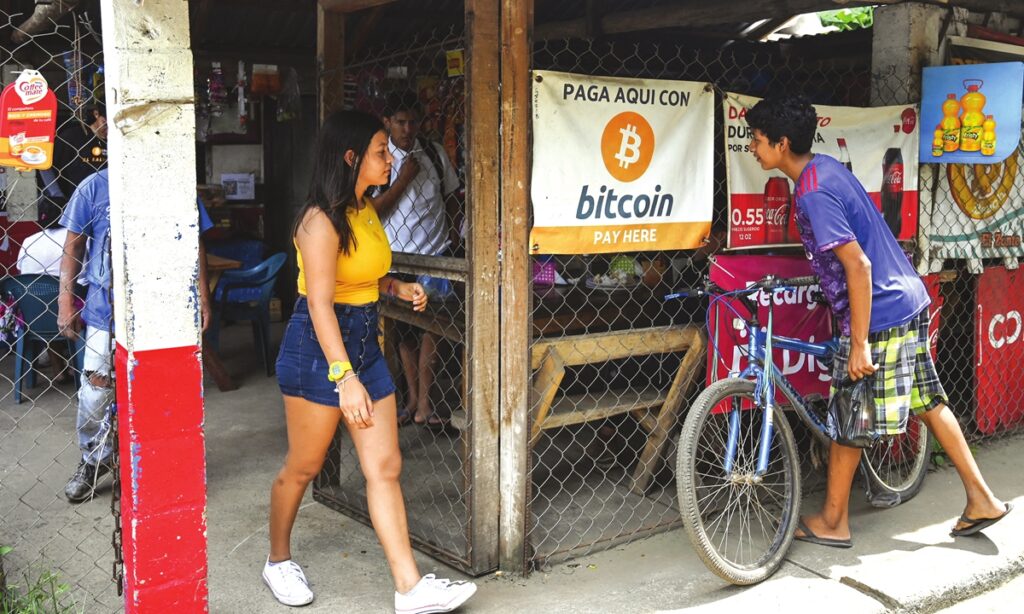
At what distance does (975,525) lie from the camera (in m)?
4.22

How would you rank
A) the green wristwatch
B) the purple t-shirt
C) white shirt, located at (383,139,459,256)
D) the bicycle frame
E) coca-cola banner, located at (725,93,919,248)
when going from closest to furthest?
the green wristwatch → the purple t-shirt → the bicycle frame → coca-cola banner, located at (725,93,919,248) → white shirt, located at (383,139,459,256)

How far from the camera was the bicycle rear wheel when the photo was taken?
4625 millimetres

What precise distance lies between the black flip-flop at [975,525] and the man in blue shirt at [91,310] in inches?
142

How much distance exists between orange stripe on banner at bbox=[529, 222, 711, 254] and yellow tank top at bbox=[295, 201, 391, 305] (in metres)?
0.60

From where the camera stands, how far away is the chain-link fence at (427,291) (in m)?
4.22

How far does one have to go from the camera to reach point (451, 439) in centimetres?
573

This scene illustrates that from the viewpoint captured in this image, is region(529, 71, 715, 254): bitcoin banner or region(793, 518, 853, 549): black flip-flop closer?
region(529, 71, 715, 254): bitcoin banner

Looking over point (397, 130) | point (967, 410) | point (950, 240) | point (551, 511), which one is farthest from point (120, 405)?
point (967, 410)

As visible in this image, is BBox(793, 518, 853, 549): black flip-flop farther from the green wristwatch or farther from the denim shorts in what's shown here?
the green wristwatch

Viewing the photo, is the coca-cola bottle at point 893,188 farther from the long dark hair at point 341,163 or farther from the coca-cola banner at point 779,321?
the long dark hair at point 341,163

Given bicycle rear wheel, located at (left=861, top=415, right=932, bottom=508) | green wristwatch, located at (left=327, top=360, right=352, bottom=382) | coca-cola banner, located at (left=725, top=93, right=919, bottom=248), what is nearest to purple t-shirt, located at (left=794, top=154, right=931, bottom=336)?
coca-cola banner, located at (left=725, top=93, right=919, bottom=248)

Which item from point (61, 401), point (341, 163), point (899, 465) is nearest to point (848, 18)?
point (899, 465)

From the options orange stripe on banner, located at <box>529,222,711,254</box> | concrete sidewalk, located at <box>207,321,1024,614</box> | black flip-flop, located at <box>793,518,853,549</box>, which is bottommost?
concrete sidewalk, located at <box>207,321,1024,614</box>

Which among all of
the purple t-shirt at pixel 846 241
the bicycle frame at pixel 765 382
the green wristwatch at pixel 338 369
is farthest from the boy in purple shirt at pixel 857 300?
the green wristwatch at pixel 338 369
